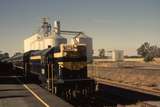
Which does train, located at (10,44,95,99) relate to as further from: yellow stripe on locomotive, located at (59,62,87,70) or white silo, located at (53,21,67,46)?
white silo, located at (53,21,67,46)

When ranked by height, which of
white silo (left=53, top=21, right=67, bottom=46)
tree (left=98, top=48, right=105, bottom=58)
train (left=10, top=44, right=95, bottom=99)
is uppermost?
white silo (left=53, top=21, right=67, bottom=46)

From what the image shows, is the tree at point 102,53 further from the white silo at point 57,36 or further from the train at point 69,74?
the train at point 69,74

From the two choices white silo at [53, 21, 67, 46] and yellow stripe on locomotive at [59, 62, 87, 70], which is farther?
white silo at [53, 21, 67, 46]

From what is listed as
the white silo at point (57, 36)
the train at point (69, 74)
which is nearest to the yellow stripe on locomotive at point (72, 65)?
the train at point (69, 74)

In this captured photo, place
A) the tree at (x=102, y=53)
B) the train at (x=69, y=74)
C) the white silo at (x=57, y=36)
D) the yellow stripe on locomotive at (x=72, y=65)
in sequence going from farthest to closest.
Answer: the tree at (x=102, y=53) → the white silo at (x=57, y=36) → the yellow stripe on locomotive at (x=72, y=65) → the train at (x=69, y=74)

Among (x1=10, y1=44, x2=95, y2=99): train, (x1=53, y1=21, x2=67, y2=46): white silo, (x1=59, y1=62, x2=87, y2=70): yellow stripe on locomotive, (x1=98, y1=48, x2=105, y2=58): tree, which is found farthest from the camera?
(x1=98, y1=48, x2=105, y2=58): tree

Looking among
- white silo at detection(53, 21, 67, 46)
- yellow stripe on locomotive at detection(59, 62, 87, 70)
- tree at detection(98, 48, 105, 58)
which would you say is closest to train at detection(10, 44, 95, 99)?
yellow stripe on locomotive at detection(59, 62, 87, 70)

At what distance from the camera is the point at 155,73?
133ft

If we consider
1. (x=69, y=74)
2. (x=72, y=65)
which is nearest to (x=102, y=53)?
(x=72, y=65)

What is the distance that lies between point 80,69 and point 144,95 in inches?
209

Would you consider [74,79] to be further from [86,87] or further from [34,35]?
[34,35]

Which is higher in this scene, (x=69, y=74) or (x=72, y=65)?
(x=72, y=65)

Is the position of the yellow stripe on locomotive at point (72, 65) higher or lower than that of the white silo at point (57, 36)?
lower

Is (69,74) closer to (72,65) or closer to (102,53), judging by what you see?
(72,65)
